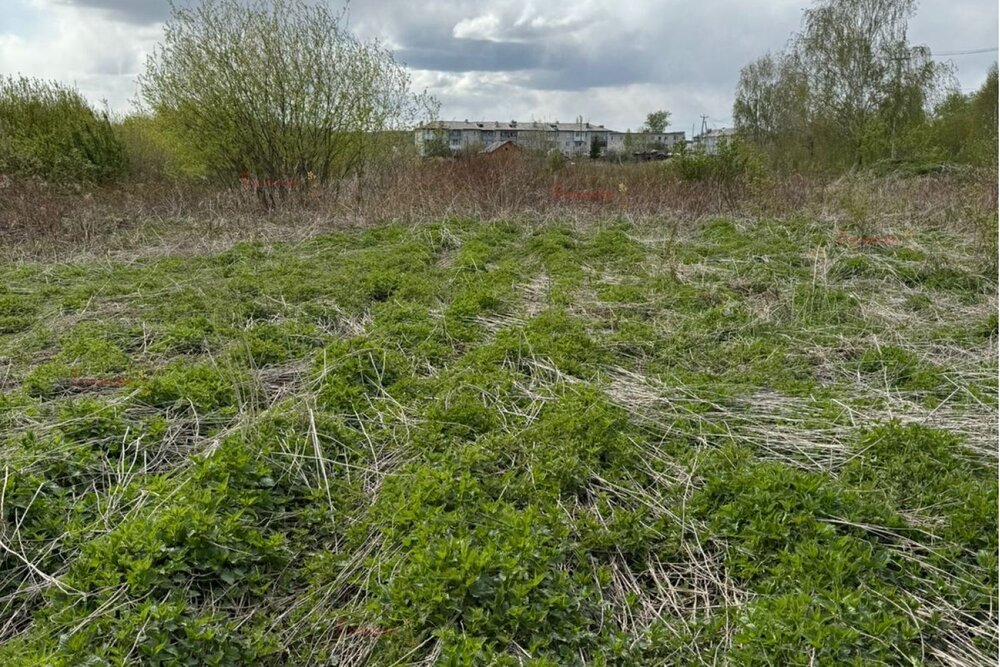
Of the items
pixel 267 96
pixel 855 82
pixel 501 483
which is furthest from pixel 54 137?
pixel 855 82

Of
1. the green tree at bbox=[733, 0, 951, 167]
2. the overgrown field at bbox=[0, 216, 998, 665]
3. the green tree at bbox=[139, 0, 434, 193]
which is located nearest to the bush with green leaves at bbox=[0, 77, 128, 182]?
the green tree at bbox=[139, 0, 434, 193]

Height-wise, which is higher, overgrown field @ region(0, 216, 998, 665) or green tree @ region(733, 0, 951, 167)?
green tree @ region(733, 0, 951, 167)

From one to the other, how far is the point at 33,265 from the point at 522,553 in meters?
6.78

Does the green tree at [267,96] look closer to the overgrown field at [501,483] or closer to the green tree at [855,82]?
the overgrown field at [501,483]

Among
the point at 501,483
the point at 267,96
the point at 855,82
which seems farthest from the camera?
the point at 855,82

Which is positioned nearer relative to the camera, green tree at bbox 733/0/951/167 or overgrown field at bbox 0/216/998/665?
overgrown field at bbox 0/216/998/665

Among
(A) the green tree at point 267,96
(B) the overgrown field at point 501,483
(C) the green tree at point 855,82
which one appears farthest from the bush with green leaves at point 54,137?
(C) the green tree at point 855,82

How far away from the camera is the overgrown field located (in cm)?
183

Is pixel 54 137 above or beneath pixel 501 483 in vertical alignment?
above

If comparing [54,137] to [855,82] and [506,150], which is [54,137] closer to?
[506,150]

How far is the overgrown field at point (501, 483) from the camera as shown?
183 cm

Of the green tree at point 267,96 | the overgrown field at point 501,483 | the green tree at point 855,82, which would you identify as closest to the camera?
the overgrown field at point 501,483

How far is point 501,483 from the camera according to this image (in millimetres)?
2520

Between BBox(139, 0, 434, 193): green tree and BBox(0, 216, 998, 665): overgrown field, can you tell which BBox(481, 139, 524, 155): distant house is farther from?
BBox(0, 216, 998, 665): overgrown field
